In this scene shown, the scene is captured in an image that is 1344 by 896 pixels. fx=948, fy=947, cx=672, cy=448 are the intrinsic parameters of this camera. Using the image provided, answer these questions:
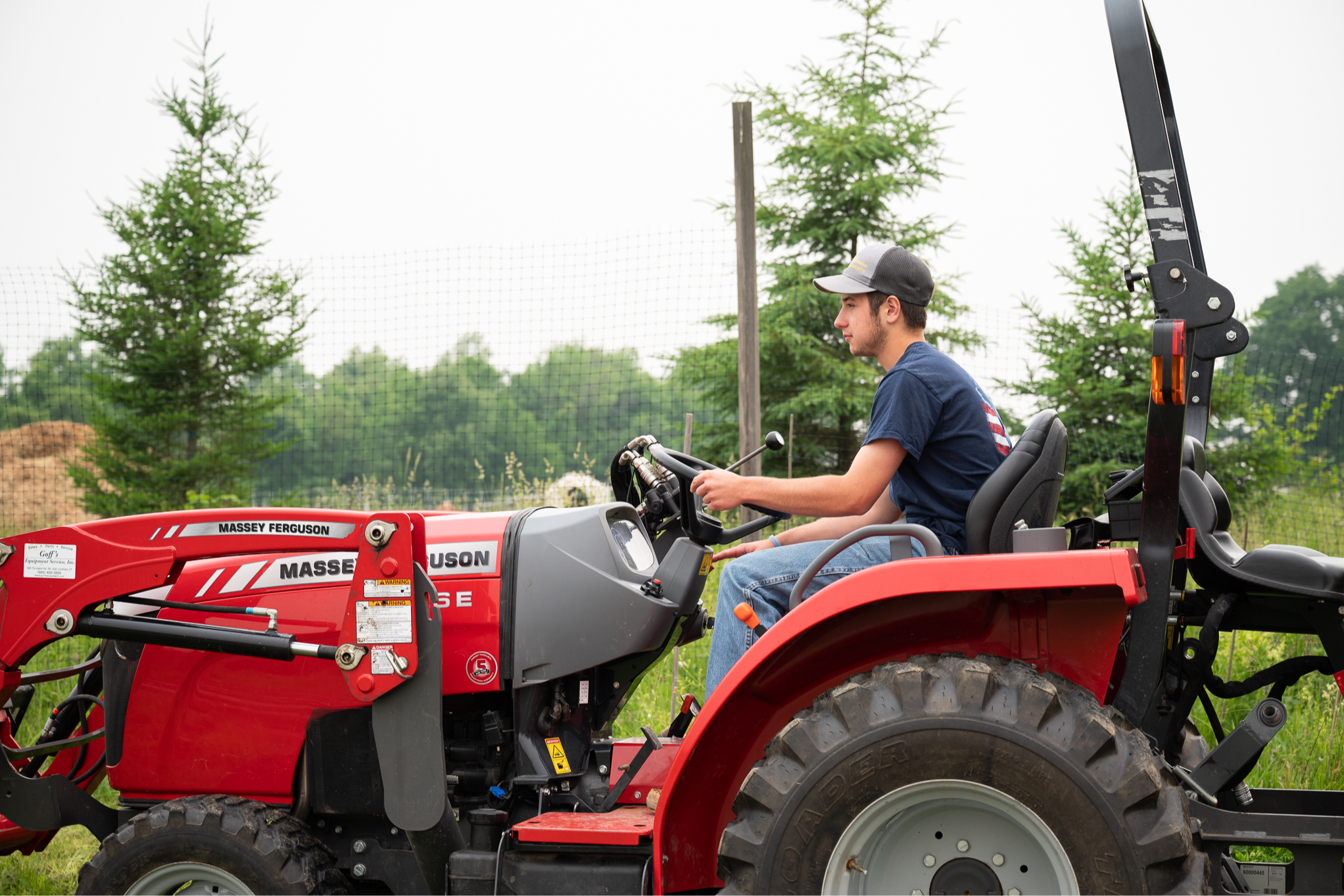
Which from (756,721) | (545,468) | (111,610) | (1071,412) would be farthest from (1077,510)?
(111,610)

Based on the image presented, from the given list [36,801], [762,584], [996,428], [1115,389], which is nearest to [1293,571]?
[996,428]

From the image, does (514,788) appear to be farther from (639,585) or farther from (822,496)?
(822,496)

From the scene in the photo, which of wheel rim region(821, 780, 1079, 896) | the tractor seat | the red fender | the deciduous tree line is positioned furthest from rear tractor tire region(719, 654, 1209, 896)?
the deciduous tree line

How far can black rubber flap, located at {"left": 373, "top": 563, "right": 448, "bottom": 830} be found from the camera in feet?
7.18

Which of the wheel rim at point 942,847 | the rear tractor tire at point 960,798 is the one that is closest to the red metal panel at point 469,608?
the rear tractor tire at point 960,798

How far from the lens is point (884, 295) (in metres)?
2.64

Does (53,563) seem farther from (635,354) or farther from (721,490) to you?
(635,354)

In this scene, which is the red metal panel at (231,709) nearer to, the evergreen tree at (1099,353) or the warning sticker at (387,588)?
the warning sticker at (387,588)

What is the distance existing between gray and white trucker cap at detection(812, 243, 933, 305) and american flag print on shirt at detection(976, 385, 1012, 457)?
1.14ft

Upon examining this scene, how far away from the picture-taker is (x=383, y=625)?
2.20 meters

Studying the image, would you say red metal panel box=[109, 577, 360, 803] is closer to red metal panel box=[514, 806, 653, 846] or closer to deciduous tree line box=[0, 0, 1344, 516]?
red metal panel box=[514, 806, 653, 846]

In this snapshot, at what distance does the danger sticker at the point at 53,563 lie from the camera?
2.33m

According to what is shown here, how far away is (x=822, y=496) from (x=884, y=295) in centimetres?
65

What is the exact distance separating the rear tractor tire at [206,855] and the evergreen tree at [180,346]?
639cm
